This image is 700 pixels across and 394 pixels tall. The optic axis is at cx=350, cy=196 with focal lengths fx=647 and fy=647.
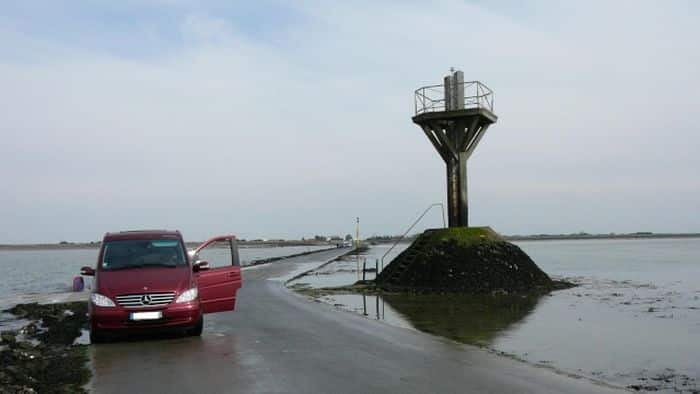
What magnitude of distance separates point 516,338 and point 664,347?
3.10m

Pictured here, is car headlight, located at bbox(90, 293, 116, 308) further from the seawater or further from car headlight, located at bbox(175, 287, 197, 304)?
the seawater

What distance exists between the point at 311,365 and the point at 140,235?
17.6 ft

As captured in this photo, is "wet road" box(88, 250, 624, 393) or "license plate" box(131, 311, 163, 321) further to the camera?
"license plate" box(131, 311, 163, 321)

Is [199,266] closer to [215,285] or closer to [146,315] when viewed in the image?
[215,285]

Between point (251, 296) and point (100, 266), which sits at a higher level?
point (100, 266)

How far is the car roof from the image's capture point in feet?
43.0

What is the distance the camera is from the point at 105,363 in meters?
10.1

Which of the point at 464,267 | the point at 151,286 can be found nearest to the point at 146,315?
the point at 151,286

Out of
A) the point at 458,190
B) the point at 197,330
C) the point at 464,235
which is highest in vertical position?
the point at 458,190

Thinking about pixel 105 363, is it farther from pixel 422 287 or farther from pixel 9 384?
pixel 422 287

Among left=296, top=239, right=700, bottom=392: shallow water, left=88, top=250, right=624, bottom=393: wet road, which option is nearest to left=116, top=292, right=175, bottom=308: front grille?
left=88, top=250, right=624, bottom=393: wet road

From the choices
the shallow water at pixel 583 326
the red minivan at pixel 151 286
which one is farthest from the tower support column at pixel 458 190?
the red minivan at pixel 151 286

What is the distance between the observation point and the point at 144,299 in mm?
11656

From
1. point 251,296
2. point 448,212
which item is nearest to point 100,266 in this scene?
point 251,296
